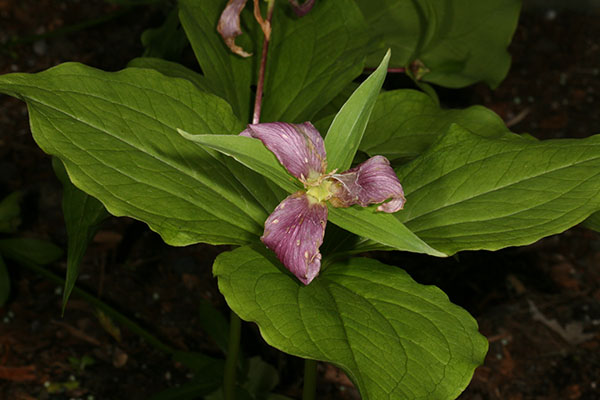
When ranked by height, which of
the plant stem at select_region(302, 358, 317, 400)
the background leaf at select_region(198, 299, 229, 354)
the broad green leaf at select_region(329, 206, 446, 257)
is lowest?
the background leaf at select_region(198, 299, 229, 354)

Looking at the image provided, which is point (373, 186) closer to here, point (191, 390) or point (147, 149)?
point (147, 149)

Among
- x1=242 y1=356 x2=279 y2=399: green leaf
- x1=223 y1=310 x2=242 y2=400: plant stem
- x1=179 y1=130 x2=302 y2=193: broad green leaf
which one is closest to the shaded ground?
x1=242 y1=356 x2=279 y2=399: green leaf

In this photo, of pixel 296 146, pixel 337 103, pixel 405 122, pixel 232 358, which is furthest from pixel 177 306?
pixel 296 146

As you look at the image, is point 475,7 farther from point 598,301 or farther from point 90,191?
point 90,191

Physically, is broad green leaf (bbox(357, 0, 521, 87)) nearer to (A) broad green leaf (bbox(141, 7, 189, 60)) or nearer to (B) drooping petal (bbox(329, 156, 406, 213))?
(A) broad green leaf (bbox(141, 7, 189, 60))

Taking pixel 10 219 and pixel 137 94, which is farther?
pixel 10 219

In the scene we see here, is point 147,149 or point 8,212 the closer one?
point 147,149

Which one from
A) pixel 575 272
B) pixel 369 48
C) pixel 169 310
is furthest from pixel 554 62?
pixel 169 310
